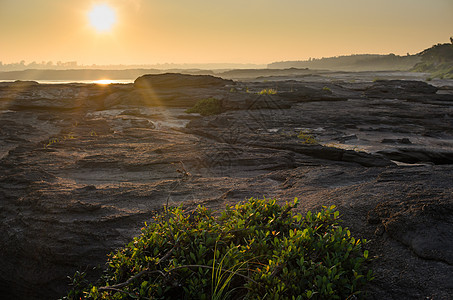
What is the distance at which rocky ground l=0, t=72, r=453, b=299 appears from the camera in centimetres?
442

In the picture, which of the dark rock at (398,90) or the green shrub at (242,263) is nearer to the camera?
the green shrub at (242,263)

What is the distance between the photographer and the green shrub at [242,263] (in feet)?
11.1

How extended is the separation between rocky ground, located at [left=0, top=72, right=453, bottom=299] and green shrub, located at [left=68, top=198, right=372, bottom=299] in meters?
0.58

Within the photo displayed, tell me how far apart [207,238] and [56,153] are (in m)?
9.01

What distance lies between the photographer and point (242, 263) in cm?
347

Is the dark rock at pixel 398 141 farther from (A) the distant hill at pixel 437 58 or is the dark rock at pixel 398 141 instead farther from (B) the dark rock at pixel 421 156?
(A) the distant hill at pixel 437 58

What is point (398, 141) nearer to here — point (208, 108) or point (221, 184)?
point (221, 184)

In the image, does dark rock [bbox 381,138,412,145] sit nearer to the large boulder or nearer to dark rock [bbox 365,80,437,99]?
dark rock [bbox 365,80,437,99]

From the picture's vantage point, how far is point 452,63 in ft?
284

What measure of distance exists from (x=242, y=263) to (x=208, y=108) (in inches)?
825

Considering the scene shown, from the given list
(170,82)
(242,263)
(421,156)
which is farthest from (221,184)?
(170,82)

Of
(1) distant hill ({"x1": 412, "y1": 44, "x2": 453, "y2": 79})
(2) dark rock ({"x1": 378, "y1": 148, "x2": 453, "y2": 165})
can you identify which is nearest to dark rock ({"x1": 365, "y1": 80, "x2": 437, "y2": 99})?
(2) dark rock ({"x1": 378, "y1": 148, "x2": 453, "y2": 165})

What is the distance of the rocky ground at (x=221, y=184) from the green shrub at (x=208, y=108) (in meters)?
3.93

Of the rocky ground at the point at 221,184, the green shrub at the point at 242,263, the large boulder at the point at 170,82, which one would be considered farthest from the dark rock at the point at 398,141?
the large boulder at the point at 170,82
